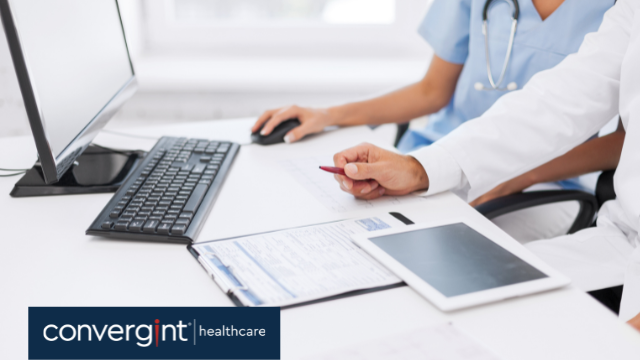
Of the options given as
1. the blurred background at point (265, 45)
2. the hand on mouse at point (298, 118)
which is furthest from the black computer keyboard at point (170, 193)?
the blurred background at point (265, 45)

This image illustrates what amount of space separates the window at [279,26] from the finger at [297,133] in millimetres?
1026

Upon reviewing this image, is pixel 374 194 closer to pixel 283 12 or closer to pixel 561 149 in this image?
pixel 561 149

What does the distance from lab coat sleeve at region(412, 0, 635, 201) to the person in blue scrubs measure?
0.42 ft

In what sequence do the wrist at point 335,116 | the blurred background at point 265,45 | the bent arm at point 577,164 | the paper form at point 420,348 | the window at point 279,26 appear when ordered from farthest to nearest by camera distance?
the window at point 279,26, the blurred background at point 265,45, the wrist at point 335,116, the bent arm at point 577,164, the paper form at point 420,348

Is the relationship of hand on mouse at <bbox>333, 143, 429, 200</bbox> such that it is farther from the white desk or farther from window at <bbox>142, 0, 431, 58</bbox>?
window at <bbox>142, 0, 431, 58</bbox>

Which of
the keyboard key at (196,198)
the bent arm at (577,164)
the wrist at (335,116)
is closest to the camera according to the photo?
the keyboard key at (196,198)

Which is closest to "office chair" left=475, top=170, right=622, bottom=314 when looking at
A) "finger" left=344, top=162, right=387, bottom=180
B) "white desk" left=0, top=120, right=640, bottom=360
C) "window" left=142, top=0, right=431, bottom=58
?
"white desk" left=0, top=120, right=640, bottom=360

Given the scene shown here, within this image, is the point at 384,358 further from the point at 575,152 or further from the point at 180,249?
the point at 575,152

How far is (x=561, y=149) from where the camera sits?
0.89 metres

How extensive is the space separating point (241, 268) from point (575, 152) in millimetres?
762

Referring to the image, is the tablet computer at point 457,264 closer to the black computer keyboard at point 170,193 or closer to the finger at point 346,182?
the finger at point 346,182

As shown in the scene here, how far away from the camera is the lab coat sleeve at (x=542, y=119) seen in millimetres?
851

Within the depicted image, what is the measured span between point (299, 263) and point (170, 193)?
273 millimetres

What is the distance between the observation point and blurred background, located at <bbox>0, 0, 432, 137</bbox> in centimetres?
185
